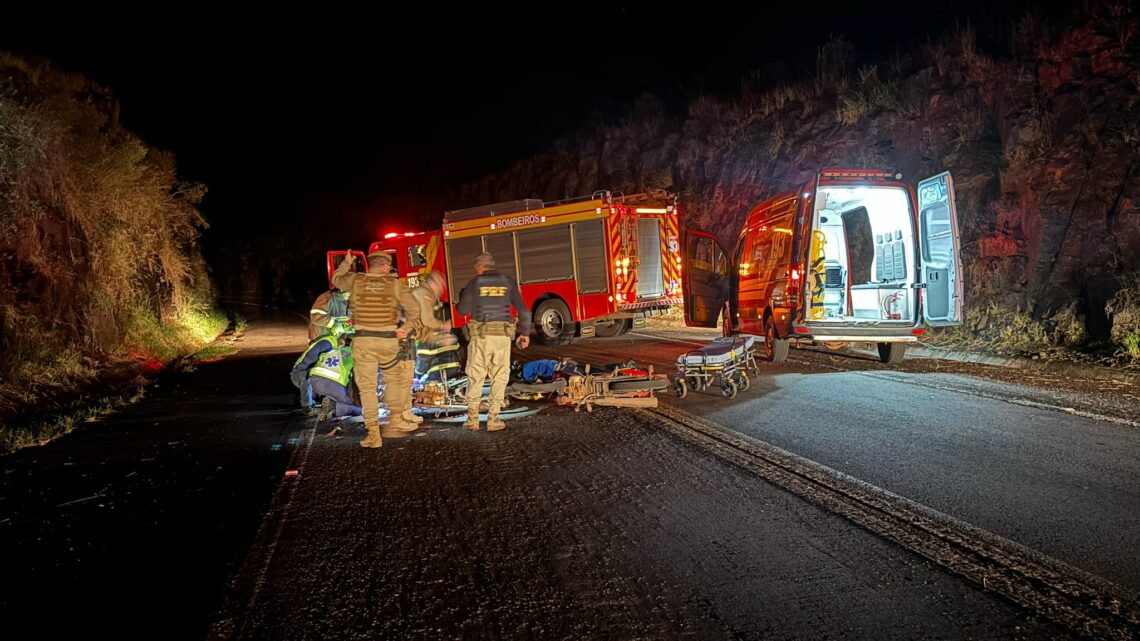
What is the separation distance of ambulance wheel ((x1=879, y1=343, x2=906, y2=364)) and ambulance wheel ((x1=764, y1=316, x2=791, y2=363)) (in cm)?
126

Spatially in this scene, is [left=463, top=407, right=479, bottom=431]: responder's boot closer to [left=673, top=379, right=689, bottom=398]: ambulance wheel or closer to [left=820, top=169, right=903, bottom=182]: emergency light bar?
[left=673, top=379, right=689, bottom=398]: ambulance wheel

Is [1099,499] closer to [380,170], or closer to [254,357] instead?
[254,357]

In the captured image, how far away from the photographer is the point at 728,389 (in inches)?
304

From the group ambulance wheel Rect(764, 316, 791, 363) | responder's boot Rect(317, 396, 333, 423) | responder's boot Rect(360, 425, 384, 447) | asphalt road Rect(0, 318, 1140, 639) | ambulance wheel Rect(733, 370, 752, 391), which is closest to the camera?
asphalt road Rect(0, 318, 1140, 639)

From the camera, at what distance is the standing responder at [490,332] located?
6691mm

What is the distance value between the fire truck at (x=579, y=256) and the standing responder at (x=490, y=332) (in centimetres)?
742

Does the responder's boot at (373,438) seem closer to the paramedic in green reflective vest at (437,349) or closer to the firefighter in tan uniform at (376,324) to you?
the firefighter in tan uniform at (376,324)

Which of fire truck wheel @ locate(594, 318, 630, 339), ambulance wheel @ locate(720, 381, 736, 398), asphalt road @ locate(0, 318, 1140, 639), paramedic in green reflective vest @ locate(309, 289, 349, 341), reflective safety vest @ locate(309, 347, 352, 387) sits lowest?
asphalt road @ locate(0, 318, 1140, 639)

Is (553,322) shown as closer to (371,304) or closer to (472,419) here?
(472,419)

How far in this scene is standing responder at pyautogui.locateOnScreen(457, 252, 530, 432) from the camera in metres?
6.69

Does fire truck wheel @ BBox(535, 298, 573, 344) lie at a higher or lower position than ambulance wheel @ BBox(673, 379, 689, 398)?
higher

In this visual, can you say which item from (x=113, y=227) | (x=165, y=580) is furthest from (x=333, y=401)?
(x=113, y=227)

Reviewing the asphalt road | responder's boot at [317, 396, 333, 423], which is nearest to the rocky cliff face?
the asphalt road

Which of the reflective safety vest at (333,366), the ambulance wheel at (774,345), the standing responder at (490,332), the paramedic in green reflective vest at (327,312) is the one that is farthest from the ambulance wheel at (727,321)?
the reflective safety vest at (333,366)
